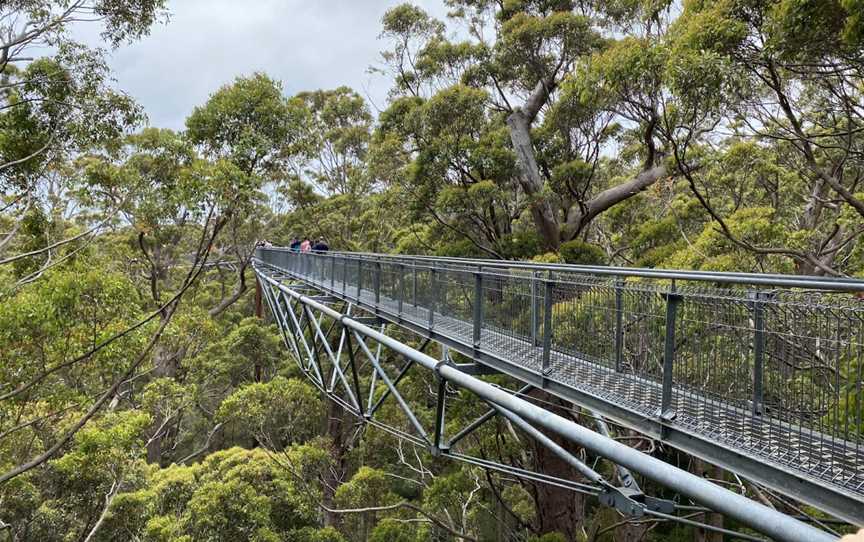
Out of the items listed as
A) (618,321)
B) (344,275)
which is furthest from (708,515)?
(618,321)

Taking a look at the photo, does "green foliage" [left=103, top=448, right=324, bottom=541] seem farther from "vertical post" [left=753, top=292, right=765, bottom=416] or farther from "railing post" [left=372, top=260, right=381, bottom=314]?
"vertical post" [left=753, top=292, right=765, bottom=416]

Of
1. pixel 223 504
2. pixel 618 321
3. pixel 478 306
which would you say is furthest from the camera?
pixel 223 504

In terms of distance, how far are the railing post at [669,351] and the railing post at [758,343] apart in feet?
1.13

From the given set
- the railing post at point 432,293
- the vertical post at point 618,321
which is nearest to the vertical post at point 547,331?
the vertical post at point 618,321

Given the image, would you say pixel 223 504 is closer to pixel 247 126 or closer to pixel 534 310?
pixel 247 126

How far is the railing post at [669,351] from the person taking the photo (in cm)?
253

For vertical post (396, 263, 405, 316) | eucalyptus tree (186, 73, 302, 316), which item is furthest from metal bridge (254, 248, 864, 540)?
eucalyptus tree (186, 73, 302, 316)

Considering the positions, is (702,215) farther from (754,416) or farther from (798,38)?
(754,416)

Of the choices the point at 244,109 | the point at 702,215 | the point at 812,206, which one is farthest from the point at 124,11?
the point at 812,206

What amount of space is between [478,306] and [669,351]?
6.44ft

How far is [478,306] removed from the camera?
170 inches

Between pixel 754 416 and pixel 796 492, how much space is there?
0.38 metres

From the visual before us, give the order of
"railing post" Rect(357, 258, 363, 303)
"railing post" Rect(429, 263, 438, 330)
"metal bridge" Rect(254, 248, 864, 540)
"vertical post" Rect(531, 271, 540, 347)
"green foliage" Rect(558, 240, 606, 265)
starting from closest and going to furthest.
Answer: "metal bridge" Rect(254, 248, 864, 540)
"vertical post" Rect(531, 271, 540, 347)
"railing post" Rect(429, 263, 438, 330)
"railing post" Rect(357, 258, 363, 303)
"green foliage" Rect(558, 240, 606, 265)

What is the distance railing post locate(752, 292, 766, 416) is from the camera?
2305 mm
